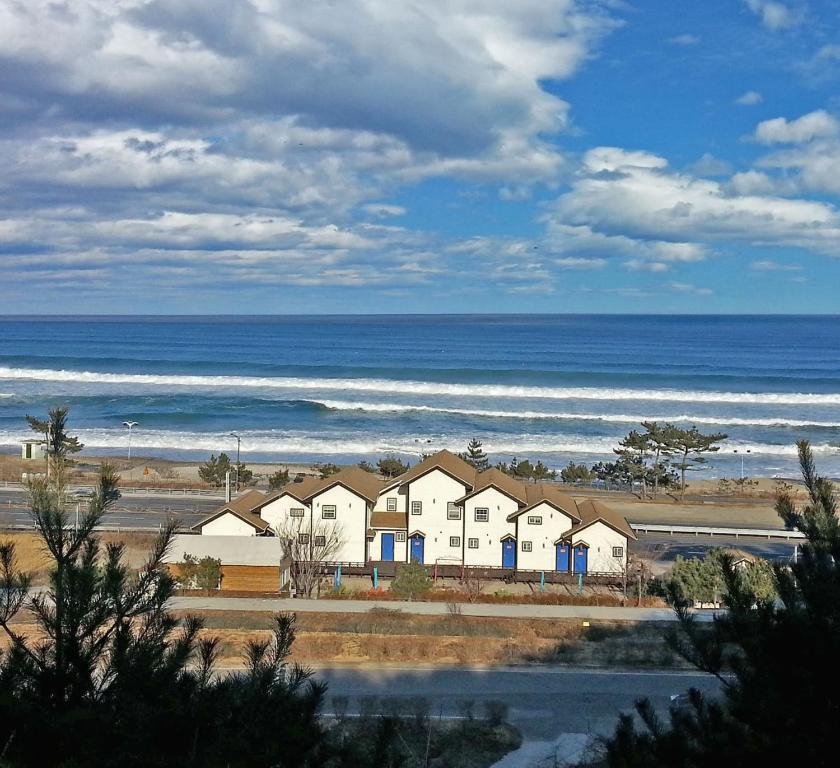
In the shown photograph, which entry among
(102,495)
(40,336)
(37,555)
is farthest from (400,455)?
(40,336)

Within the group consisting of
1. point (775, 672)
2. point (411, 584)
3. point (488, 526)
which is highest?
point (775, 672)

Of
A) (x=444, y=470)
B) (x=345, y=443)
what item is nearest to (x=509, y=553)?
(x=444, y=470)

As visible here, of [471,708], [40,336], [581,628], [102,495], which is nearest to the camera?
[102,495]

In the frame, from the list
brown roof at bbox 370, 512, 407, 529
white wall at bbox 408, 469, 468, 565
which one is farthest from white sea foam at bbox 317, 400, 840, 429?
white wall at bbox 408, 469, 468, 565

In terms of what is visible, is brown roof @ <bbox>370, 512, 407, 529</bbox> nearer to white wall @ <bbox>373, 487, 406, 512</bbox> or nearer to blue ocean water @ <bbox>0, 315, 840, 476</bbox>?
white wall @ <bbox>373, 487, 406, 512</bbox>

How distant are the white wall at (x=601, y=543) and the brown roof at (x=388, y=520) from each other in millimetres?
5461

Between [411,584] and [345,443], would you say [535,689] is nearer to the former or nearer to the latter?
[411,584]

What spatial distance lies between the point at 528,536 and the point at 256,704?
20947 mm

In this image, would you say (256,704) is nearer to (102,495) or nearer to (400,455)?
(102,495)

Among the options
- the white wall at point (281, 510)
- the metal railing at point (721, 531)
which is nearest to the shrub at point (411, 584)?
the white wall at point (281, 510)

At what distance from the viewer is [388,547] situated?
88.8 ft

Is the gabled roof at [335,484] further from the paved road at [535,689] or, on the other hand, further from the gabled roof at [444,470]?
the paved road at [535,689]

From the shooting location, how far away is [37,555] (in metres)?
23.5

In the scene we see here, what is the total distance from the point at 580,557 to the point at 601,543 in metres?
0.78
